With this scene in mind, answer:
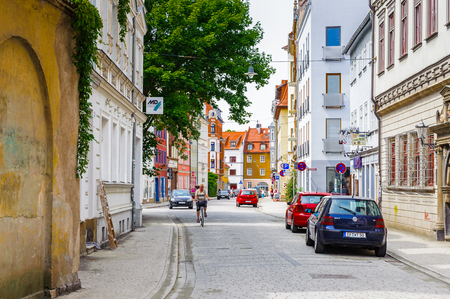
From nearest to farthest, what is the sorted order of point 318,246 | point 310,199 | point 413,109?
point 318,246 → point 413,109 → point 310,199

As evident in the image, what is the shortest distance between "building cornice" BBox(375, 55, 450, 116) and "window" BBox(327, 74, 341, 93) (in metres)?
19.2

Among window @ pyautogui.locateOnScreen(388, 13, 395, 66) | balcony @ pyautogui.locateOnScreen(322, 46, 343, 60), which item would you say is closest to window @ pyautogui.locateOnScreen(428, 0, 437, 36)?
window @ pyautogui.locateOnScreen(388, 13, 395, 66)

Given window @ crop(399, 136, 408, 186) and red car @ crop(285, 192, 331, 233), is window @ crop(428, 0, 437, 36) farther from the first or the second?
red car @ crop(285, 192, 331, 233)

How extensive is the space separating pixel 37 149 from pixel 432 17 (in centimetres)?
1503

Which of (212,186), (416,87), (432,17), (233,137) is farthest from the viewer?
(233,137)

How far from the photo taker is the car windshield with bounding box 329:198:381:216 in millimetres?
15156

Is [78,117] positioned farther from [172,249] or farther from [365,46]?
[365,46]

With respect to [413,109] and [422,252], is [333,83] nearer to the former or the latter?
[413,109]

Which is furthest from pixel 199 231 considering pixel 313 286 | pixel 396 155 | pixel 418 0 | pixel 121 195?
pixel 313 286

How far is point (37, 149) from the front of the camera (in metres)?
8.76

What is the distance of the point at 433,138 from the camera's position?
779 inches

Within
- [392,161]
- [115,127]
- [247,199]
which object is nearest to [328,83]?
[247,199]

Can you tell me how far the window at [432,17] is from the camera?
19.5 meters

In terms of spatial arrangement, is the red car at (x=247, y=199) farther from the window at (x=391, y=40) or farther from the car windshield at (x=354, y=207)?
the car windshield at (x=354, y=207)
